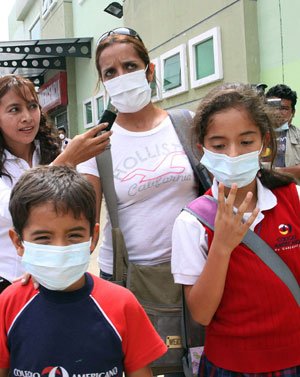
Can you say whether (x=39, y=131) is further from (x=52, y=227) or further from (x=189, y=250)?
(x=189, y=250)

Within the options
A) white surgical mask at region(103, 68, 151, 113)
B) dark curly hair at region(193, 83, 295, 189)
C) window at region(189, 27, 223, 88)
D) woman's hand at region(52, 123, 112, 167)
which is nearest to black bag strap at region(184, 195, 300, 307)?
dark curly hair at region(193, 83, 295, 189)

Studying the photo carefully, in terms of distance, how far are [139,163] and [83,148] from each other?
10.8 inches

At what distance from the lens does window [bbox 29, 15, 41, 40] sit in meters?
17.2

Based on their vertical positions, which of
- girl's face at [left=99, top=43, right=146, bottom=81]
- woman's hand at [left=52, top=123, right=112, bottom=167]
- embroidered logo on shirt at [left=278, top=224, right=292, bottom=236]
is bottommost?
embroidered logo on shirt at [left=278, top=224, right=292, bottom=236]

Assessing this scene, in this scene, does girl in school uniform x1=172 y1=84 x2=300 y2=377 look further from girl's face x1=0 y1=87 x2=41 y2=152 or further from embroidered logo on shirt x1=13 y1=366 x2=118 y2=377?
girl's face x1=0 y1=87 x2=41 y2=152

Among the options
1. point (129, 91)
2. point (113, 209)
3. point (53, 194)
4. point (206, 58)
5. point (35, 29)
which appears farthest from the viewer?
point (35, 29)

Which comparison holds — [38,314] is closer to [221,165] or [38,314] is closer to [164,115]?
[221,165]

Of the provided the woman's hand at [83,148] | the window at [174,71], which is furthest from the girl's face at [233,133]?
the window at [174,71]

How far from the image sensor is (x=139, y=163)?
1856mm

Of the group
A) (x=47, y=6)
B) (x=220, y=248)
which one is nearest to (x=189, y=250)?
(x=220, y=248)

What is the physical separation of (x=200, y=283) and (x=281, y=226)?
0.38 metres

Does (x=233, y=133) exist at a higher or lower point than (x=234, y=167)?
higher

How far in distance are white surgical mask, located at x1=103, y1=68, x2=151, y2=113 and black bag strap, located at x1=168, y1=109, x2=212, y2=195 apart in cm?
16

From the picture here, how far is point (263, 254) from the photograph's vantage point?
1.47 metres
